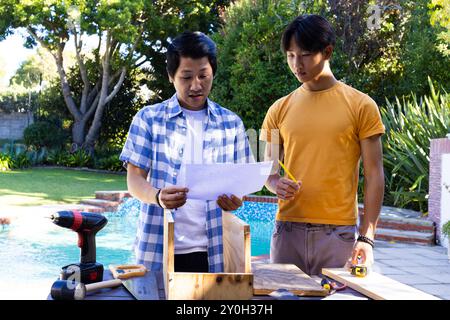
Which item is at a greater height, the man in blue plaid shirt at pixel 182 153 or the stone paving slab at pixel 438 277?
the man in blue plaid shirt at pixel 182 153

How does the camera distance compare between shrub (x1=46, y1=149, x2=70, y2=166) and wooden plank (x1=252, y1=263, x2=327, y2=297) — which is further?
shrub (x1=46, y1=149, x2=70, y2=166)

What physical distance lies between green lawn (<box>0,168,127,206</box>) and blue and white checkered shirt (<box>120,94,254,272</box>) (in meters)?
8.59

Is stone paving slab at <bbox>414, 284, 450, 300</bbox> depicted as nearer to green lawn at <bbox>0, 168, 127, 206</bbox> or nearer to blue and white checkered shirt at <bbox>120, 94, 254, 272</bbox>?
blue and white checkered shirt at <bbox>120, 94, 254, 272</bbox>

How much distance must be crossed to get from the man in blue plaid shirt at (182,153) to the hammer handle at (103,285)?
25cm

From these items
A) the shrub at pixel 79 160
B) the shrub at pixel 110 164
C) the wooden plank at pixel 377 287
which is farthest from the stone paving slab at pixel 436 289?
the shrub at pixel 79 160

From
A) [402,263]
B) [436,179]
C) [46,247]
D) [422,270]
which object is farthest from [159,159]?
[46,247]

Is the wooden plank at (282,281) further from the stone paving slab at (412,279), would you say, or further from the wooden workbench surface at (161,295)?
the stone paving slab at (412,279)

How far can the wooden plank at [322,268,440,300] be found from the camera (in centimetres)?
176

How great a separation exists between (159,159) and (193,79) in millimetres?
318

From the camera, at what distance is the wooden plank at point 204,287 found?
1.58m

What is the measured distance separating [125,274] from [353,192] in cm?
98

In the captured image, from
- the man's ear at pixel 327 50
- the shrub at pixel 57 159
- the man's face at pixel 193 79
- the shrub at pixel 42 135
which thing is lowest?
the shrub at pixel 57 159

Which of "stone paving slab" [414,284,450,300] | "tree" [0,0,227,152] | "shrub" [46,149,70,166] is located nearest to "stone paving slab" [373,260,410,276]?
"stone paving slab" [414,284,450,300]
